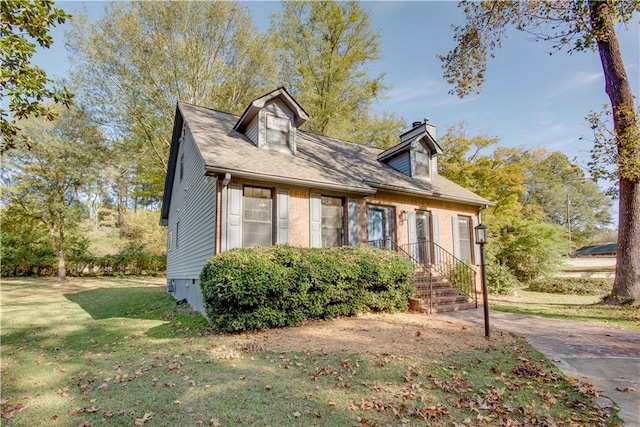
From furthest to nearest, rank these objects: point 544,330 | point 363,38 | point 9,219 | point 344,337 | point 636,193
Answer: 1. point 363,38
2. point 9,219
3. point 636,193
4. point 544,330
5. point 344,337

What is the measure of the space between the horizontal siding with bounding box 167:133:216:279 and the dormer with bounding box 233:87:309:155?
1870mm

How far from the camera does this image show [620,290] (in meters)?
9.15

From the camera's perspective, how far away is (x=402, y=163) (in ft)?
44.9

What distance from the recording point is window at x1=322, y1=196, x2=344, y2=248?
995 cm

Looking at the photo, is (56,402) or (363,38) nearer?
(56,402)

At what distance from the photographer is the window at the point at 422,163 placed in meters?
13.6

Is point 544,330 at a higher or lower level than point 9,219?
lower

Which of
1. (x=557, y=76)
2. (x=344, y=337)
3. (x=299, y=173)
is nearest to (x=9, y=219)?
(x=299, y=173)

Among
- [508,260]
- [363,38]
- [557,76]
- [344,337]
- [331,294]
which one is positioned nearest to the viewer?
[344,337]

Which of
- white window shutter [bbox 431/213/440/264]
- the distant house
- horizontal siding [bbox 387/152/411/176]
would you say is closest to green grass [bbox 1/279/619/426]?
white window shutter [bbox 431/213/440/264]

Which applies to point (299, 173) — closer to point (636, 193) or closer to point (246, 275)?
point (246, 275)

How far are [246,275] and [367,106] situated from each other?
18725mm

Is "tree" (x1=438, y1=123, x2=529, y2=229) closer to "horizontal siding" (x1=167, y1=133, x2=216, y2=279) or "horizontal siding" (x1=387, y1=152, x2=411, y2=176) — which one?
"horizontal siding" (x1=387, y1=152, x2=411, y2=176)

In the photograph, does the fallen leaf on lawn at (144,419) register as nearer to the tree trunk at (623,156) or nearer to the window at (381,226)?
the window at (381,226)
